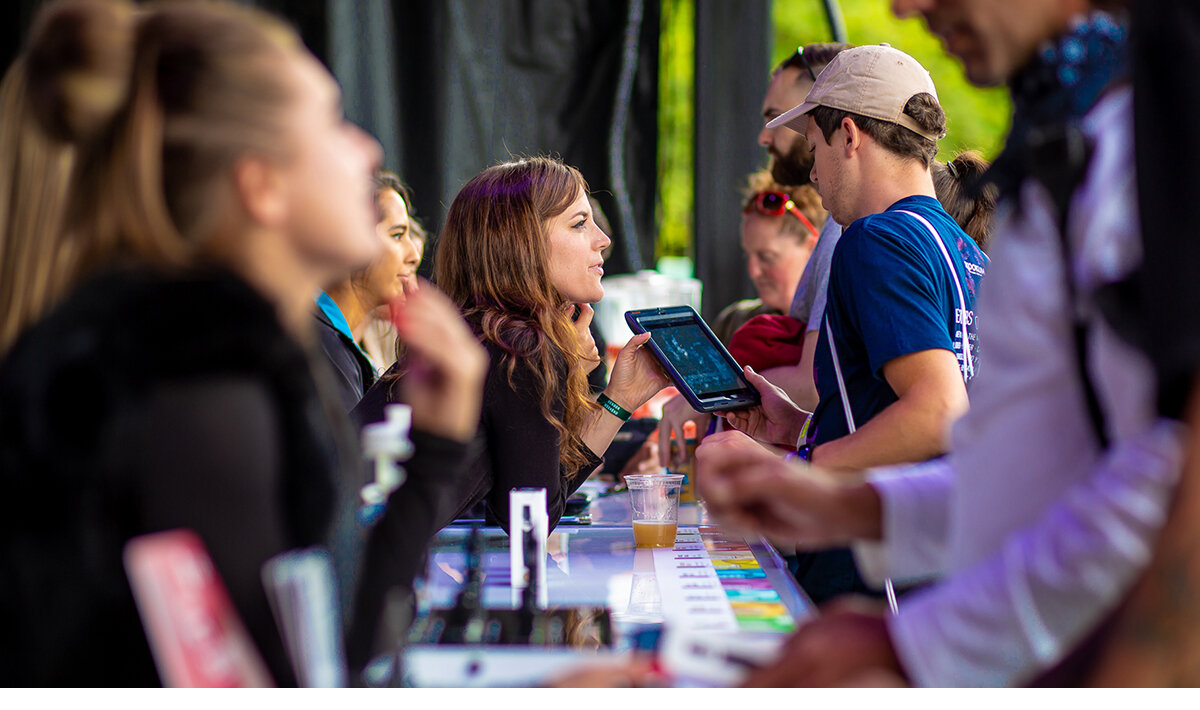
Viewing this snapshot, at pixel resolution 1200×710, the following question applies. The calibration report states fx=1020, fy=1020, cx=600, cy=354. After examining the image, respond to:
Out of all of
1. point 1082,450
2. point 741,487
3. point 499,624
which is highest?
point 1082,450

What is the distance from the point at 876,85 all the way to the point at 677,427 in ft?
3.69

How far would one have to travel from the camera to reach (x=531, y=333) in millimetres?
2145

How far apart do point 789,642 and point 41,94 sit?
2.81 ft

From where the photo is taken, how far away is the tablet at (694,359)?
2.27 metres

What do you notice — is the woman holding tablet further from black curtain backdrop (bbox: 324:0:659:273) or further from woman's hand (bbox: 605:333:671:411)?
black curtain backdrop (bbox: 324:0:659:273)

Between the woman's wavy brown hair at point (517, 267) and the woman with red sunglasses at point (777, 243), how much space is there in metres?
1.37

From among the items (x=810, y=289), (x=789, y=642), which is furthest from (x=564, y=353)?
(x=789, y=642)

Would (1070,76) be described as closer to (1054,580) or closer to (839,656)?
(1054,580)

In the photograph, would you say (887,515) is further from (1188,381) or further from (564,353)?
(564,353)

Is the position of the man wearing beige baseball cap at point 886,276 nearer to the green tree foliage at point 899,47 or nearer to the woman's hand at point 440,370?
the woman's hand at point 440,370

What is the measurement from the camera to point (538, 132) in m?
3.98

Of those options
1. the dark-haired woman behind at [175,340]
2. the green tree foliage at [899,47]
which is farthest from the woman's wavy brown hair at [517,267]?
the green tree foliage at [899,47]

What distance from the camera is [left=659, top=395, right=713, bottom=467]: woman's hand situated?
2.82 m

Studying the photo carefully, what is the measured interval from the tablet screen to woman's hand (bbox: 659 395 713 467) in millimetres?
418
